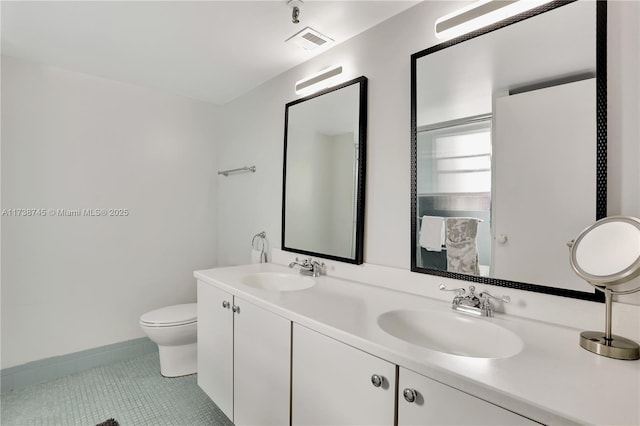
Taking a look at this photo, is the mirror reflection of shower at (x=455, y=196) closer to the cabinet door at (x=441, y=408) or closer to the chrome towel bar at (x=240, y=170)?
the cabinet door at (x=441, y=408)

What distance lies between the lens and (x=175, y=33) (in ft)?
6.04

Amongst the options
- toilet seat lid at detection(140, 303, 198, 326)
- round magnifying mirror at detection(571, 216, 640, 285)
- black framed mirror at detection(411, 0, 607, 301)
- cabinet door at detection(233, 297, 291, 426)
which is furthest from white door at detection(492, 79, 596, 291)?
toilet seat lid at detection(140, 303, 198, 326)

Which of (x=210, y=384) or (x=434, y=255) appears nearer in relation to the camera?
(x=434, y=255)

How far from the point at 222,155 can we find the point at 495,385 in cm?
296

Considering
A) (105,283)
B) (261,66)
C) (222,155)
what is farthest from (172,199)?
(261,66)

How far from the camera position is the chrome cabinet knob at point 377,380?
94cm

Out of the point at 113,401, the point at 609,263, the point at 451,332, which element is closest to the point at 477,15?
the point at 609,263

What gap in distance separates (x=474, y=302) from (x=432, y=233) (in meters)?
0.34

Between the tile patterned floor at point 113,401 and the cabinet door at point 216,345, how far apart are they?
0.71 ft

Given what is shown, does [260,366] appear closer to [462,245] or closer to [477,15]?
[462,245]

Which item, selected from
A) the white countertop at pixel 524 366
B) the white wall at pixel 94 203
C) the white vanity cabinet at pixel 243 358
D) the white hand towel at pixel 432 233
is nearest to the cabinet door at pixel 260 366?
the white vanity cabinet at pixel 243 358

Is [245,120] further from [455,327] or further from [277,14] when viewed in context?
[455,327]

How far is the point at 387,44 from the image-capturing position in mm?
1660

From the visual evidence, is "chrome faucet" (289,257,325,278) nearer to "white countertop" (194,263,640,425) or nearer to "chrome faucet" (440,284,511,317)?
"white countertop" (194,263,640,425)
